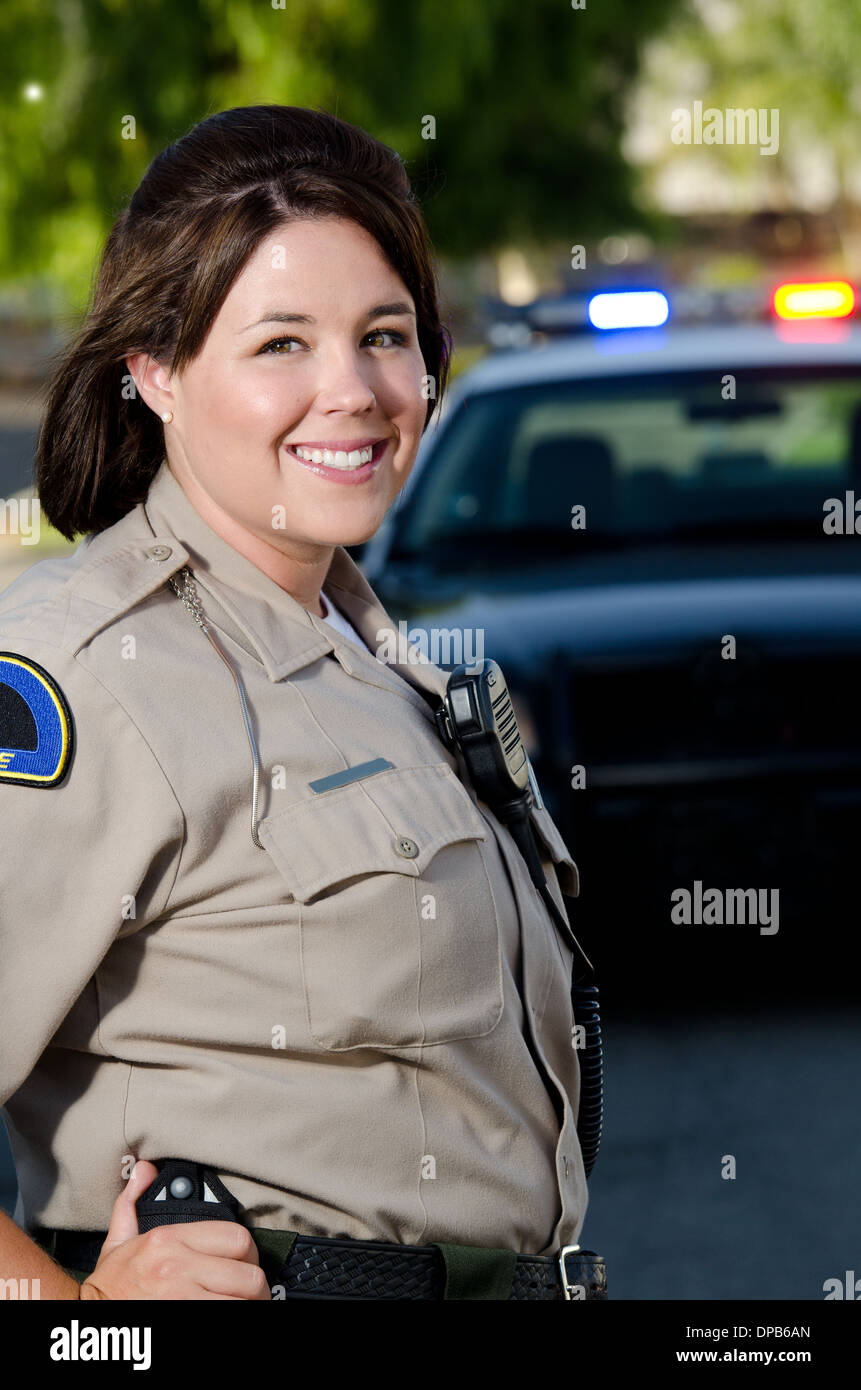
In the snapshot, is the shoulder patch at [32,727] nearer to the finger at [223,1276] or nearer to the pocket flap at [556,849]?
the finger at [223,1276]

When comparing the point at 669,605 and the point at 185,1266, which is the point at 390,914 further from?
the point at 669,605

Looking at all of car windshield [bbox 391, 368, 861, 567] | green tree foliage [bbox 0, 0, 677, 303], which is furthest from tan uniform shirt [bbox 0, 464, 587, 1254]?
green tree foliage [bbox 0, 0, 677, 303]

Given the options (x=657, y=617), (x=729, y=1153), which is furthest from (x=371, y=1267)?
(x=657, y=617)

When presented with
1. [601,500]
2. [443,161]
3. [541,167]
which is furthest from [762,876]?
[541,167]

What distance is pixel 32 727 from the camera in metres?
1.44

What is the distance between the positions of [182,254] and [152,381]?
0.13m

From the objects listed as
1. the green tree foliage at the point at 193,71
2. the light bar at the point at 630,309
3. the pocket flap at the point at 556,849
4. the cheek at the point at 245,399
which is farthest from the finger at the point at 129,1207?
the green tree foliage at the point at 193,71

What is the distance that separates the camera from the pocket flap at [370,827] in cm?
152

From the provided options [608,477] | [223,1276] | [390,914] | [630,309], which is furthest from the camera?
[630,309]

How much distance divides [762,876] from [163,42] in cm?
984

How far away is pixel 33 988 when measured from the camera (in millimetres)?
1449

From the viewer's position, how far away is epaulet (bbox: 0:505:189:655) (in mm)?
1514

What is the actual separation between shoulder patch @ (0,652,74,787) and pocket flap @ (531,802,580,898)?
57 cm
